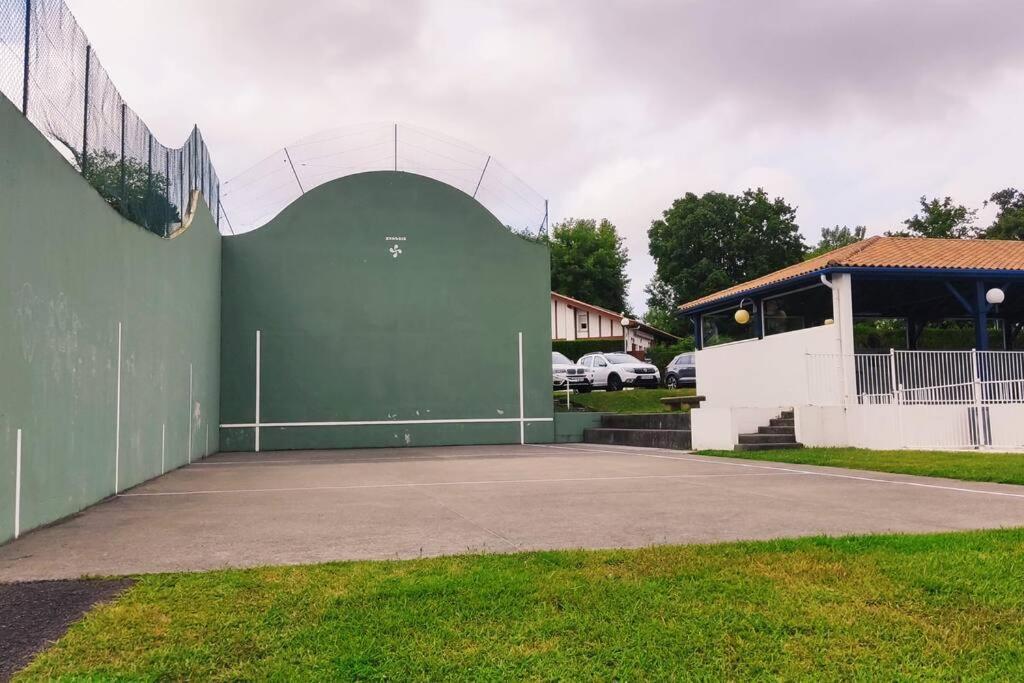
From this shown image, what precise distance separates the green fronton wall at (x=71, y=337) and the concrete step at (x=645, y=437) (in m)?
9.59

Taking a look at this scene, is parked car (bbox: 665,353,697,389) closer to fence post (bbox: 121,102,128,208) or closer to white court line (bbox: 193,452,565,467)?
white court line (bbox: 193,452,565,467)

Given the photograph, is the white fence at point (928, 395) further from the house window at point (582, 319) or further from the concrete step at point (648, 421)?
the house window at point (582, 319)

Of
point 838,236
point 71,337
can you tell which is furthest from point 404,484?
point 838,236

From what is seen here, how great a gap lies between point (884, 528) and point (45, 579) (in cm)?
531

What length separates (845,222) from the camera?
77.6 m

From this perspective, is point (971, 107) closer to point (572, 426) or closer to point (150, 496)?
point (572, 426)

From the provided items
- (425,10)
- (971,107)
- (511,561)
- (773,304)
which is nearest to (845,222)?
(773,304)

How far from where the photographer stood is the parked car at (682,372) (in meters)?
28.4

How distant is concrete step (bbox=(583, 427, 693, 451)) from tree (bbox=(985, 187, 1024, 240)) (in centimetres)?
3208

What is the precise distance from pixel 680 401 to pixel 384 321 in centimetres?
783

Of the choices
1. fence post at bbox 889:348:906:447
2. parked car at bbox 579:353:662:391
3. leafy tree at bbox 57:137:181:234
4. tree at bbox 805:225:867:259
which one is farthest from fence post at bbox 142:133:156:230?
tree at bbox 805:225:867:259

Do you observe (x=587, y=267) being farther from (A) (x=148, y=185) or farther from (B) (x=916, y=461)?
(A) (x=148, y=185)

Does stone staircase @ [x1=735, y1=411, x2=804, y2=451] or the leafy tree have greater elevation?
the leafy tree

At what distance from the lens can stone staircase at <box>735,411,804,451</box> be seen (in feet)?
47.5
